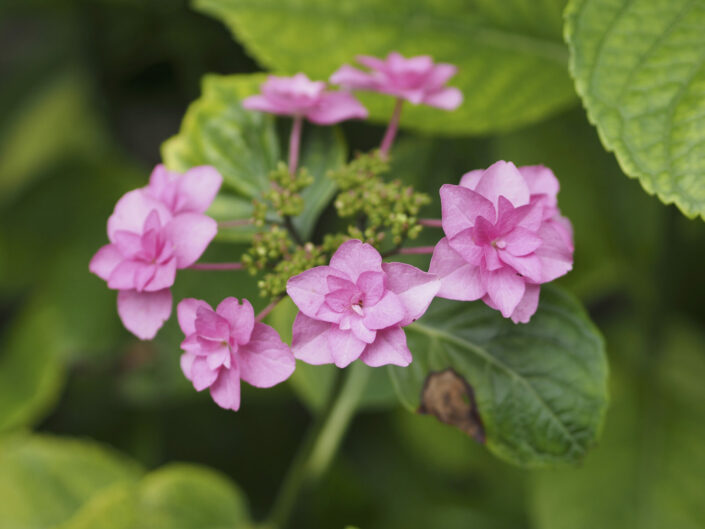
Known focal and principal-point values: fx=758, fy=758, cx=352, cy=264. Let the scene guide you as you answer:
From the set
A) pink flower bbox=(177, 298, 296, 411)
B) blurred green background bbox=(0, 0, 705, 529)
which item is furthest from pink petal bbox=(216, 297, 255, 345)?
blurred green background bbox=(0, 0, 705, 529)

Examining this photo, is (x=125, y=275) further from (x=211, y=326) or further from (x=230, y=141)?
(x=230, y=141)

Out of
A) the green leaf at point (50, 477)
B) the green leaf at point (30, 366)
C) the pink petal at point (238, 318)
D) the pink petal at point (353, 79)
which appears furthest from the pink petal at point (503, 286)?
the green leaf at point (30, 366)

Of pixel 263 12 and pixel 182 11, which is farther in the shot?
pixel 182 11

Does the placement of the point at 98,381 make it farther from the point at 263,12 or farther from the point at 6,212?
the point at 263,12

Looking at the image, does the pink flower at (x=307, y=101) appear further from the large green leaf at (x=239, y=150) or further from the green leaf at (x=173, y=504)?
the green leaf at (x=173, y=504)

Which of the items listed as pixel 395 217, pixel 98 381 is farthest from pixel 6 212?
pixel 395 217

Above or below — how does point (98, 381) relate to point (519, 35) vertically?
below
